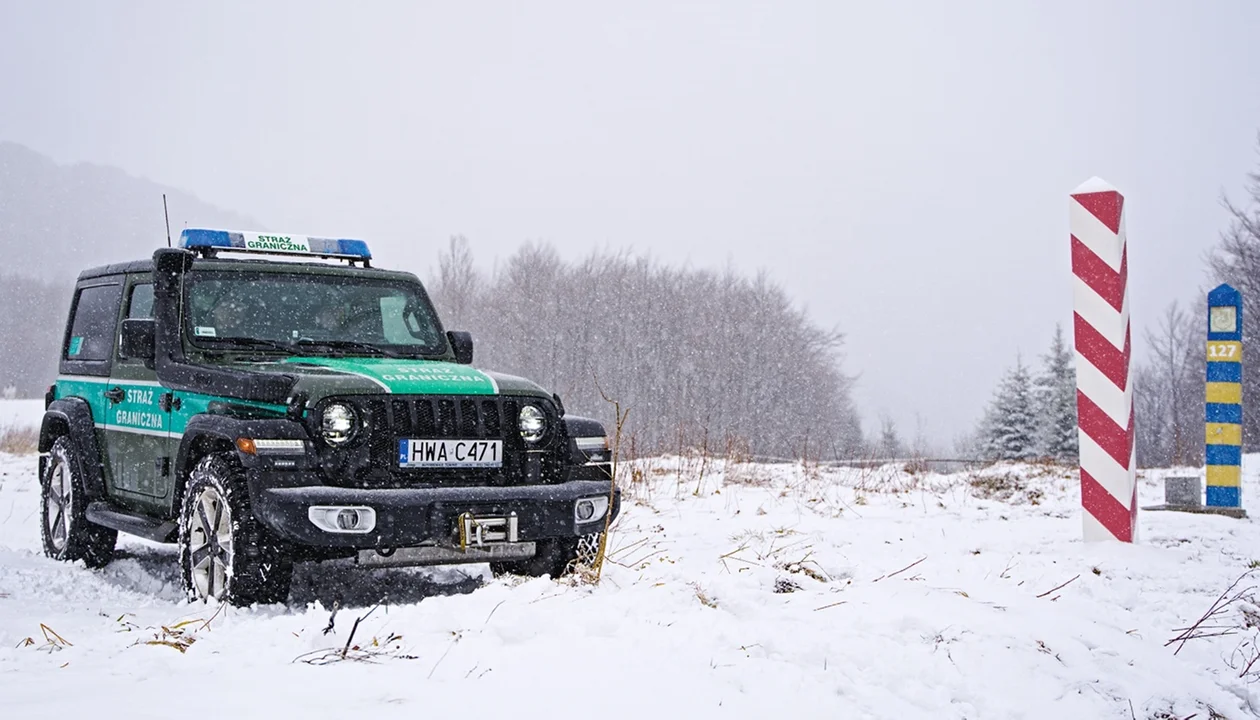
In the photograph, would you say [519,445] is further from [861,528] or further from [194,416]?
[861,528]

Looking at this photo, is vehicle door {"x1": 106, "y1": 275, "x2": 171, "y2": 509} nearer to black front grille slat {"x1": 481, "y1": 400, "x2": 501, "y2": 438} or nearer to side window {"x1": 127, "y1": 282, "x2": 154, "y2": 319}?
side window {"x1": 127, "y1": 282, "x2": 154, "y2": 319}

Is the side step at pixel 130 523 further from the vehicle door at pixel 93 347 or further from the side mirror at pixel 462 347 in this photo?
the side mirror at pixel 462 347

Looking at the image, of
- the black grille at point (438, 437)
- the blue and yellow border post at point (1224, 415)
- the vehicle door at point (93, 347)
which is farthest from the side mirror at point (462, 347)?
the blue and yellow border post at point (1224, 415)

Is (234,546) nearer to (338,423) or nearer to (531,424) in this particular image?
(338,423)

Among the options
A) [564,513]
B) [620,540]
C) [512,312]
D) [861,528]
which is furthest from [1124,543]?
[512,312]

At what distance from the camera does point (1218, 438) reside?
849 centimetres

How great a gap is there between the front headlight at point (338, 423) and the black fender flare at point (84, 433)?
2.86 m

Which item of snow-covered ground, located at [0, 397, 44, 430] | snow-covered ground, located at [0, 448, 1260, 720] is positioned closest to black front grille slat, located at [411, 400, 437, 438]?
snow-covered ground, located at [0, 448, 1260, 720]

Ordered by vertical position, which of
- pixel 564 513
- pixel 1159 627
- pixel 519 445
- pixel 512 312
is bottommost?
pixel 1159 627

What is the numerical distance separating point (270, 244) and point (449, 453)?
2.48 metres

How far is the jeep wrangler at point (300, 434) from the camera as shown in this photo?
5043 millimetres

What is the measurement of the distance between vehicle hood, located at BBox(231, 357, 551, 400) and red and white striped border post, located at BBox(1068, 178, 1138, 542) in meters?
3.64

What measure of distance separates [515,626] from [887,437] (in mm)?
18130

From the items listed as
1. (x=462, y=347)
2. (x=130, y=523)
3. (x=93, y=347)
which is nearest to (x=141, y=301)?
(x=93, y=347)
